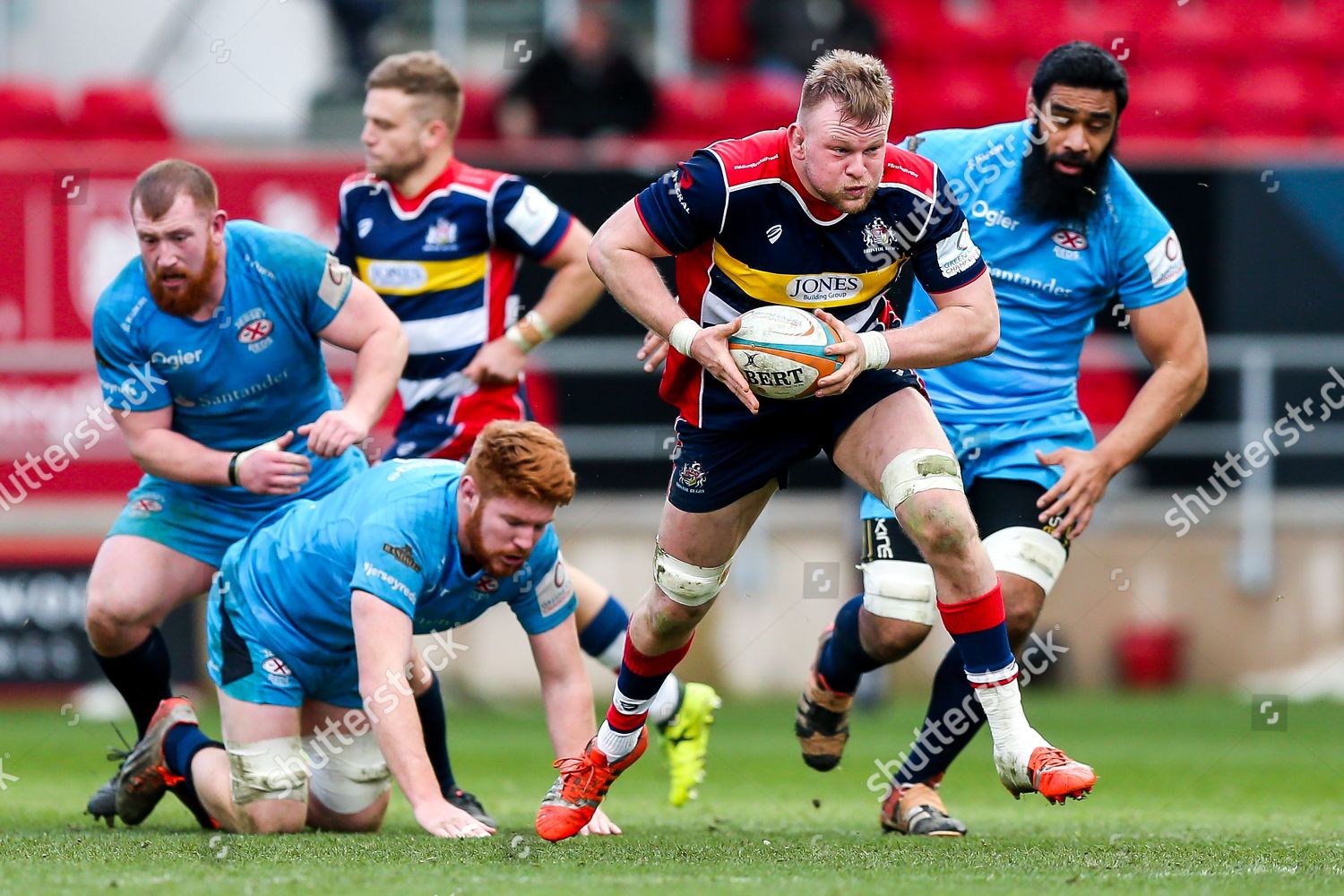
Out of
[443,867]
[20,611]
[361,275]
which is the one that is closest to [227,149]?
[20,611]

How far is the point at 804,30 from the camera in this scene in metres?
13.8

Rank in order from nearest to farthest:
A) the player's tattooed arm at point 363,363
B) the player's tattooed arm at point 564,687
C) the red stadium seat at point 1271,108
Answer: the player's tattooed arm at point 564,687 < the player's tattooed arm at point 363,363 < the red stadium seat at point 1271,108

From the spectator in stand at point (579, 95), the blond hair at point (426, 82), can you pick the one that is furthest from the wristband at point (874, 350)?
the spectator in stand at point (579, 95)

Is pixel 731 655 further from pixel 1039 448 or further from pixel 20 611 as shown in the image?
pixel 1039 448

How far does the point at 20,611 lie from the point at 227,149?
3.25 metres

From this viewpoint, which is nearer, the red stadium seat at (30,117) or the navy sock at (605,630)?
the navy sock at (605,630)

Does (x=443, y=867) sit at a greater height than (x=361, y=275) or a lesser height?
Result: lesser

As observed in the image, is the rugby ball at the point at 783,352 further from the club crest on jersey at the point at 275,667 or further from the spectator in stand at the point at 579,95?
the spectator in stand at the point at 579,95

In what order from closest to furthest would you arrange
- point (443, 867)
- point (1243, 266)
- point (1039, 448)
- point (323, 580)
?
point (443, 867)
point (323, 580)
point (1039, 448)
point (1243, 266)

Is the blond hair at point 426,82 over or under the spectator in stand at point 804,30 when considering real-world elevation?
under

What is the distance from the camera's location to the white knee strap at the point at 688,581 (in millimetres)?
5641

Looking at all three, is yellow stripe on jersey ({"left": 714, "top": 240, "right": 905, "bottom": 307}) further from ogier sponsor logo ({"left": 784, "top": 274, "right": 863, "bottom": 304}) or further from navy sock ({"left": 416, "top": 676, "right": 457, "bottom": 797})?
navy sock ({"left": 416, "top": 676, "right": 457, "bottom": 797})

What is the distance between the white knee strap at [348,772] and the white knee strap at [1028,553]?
2146 mm

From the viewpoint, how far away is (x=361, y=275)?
24.2ft
